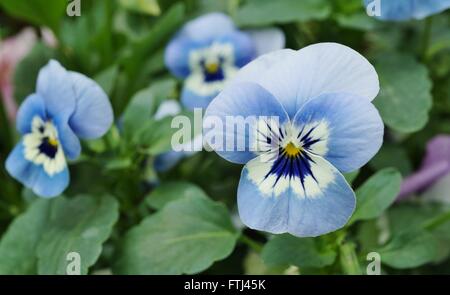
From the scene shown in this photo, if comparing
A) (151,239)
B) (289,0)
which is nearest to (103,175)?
(151,239)

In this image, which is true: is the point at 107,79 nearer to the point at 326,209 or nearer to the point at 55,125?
the point at 55,125

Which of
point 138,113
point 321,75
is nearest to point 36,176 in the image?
point 138,113

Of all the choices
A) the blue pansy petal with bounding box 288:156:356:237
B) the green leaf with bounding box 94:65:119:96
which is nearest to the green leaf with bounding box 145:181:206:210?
the green leaf with bounding box 94:65:119:96

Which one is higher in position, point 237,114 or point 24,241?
point 237,114

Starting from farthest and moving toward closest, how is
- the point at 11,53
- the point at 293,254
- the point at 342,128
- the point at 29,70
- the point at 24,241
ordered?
the point at 11,53 < the point at 29,70 < the point at 24,241 < the point at 293,254 < the point at 342,128

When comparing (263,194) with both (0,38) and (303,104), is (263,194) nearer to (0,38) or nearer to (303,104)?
(303,104)

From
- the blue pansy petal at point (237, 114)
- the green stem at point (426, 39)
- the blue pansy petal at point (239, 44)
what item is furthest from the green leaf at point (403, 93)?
the blue pansy petal at point (237, 114)

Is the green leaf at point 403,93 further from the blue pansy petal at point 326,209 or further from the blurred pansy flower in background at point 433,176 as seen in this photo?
the blue pansy petal at point 326,209
